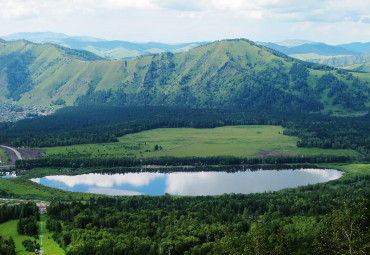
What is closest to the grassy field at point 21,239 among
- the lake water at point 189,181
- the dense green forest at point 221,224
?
the dense green forest at point 221,224

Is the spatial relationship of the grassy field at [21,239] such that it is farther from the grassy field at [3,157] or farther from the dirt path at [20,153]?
the dirt path at [20,153]

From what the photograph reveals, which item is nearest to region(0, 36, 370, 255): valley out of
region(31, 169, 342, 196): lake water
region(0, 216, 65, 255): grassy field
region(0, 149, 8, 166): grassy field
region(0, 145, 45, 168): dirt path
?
region(0, 216, 65, 255): grassy field

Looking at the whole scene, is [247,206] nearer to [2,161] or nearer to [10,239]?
[10,239]

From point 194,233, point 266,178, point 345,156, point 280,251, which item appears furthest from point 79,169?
point 280,251

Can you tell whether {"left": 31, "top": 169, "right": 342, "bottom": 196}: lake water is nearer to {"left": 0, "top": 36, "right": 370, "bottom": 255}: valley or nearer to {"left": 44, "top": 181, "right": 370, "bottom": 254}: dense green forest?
{"left": 0, "top": 36, "right": 370, "bottom": 255}: valley

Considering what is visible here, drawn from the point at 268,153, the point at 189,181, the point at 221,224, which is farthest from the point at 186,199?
the point at 268,153
